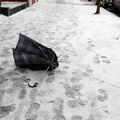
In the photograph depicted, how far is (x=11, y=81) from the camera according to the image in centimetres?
363

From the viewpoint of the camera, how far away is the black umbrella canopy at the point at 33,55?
150 inches

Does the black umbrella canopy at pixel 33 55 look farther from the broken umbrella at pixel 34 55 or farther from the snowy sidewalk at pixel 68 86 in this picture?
the snowy sidewalk at pixel 68 86

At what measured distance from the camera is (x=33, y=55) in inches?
150

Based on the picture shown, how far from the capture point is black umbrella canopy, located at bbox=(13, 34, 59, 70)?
12.5 feet

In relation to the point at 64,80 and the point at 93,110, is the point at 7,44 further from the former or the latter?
the point at 93,110

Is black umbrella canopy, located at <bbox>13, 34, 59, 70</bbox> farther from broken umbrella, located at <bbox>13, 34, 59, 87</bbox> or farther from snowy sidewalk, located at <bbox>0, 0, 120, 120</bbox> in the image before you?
snowy sidewalk, located at <bbox>0, 0, 120, 120</bbox>

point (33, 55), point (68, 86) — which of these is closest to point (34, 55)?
point (33, 55)

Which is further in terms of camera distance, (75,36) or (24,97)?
(75,36)

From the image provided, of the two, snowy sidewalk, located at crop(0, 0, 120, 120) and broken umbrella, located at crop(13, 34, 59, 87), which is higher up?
broken umbrella, located at crop(13, 34, 59, 87)

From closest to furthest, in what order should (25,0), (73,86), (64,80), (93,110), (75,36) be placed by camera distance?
(93,110)
(73,86)
(64,80)
(75,36)
(25,0)

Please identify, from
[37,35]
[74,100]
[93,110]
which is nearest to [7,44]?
[37,35]

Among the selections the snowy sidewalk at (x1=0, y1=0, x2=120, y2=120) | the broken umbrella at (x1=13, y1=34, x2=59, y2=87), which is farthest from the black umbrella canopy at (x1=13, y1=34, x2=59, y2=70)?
the snowy sidewalk at (x1=0, y1=0, x2=120, y2=120)

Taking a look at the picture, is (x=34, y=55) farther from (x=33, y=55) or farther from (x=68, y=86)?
(x=68, y=86)

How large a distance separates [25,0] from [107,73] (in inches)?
523
